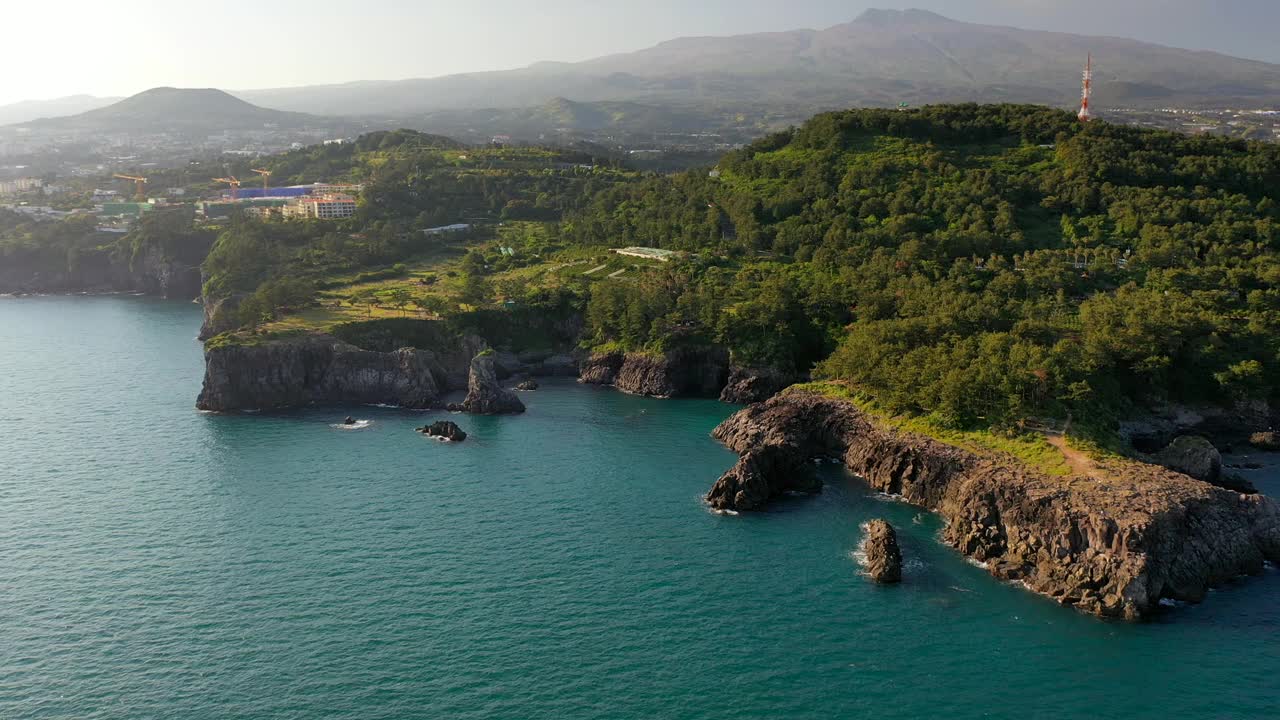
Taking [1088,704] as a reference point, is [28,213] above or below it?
above

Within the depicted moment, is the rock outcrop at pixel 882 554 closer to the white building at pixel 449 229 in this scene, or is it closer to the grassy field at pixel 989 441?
the grassy field at pixel 989 441

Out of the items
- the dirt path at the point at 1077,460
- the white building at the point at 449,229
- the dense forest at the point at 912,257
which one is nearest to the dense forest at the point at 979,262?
the dense forest at the point at 912,257

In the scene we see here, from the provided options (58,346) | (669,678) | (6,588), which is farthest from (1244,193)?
(58,346)

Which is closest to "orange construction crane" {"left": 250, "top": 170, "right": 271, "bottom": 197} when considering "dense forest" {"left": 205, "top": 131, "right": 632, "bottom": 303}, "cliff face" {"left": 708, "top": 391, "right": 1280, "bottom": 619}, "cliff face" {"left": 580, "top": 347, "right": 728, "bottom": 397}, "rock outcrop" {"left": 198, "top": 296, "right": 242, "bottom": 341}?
"dense forest" {"left": 205, "top": 131, "right": 632, "bottom": 303}

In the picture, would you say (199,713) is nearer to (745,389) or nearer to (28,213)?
(745,389)

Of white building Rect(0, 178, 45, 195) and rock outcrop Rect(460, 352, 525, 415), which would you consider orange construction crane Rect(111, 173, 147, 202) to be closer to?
white building Rect(0, 178, 45, 195)

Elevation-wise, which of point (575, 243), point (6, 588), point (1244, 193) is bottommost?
point (6, 588)
